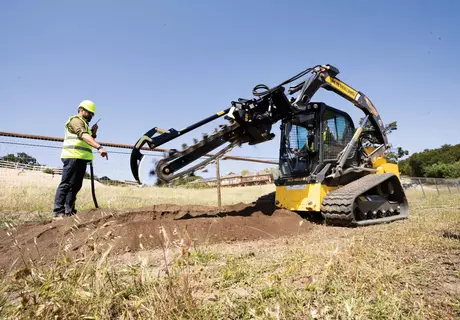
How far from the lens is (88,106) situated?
16.7 feet

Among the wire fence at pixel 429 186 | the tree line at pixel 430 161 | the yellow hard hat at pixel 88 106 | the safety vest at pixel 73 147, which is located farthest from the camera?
the tree line at pixel 430 161

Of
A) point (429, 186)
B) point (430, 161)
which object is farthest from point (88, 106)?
point (430, 161)

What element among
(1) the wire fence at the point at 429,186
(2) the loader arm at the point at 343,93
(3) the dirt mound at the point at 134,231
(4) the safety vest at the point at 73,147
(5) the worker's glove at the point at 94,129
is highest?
(2) the loader arm at the point at 343,93

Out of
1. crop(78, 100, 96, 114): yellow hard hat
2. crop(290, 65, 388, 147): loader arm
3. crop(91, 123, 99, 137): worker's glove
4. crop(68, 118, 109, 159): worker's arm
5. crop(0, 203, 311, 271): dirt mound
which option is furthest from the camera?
crop(290, 65, 388, 147): loader arm

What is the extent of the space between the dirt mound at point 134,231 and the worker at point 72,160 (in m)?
0.33

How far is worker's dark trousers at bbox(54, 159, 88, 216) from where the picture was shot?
4.67 m

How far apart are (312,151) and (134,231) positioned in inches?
162

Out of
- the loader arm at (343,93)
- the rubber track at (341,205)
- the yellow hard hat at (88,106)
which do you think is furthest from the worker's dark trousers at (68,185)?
the rubber track at (341,205)

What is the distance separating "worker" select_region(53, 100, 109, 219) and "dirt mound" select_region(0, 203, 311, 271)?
0.33 metres

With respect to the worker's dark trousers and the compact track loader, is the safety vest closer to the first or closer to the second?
the worker's dark trousers

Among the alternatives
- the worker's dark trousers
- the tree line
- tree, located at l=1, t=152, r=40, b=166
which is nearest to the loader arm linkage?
the worker's dark trousers

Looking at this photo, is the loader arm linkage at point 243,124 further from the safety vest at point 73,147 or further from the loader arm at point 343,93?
the safety vest at point 73,147

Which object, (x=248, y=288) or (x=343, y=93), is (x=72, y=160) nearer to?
(x=248, y=288)

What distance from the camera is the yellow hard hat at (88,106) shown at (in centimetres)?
504
